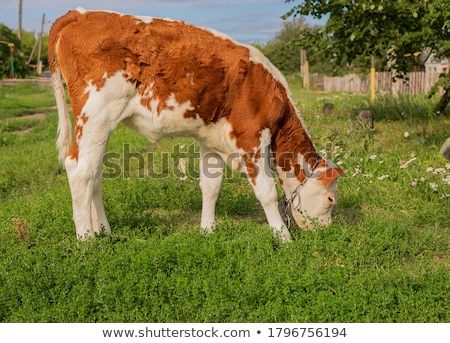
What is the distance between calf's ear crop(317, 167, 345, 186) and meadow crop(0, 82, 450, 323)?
504 millimetres

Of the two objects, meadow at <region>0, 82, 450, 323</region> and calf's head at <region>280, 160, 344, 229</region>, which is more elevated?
calf's head at <region>280, 160, 344, 229</region>

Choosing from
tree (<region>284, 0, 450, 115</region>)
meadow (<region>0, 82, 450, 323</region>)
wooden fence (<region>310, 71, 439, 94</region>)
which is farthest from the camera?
wooden fence (<region>310, 71, 439, 94</region>)

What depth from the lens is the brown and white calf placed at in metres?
5.49

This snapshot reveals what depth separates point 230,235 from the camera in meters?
6.02

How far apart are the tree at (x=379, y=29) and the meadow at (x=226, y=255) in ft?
8.77

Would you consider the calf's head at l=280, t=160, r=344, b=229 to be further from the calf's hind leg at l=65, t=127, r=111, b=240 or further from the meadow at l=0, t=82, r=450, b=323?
the calf's hind leg at l=65, t=127, r=111, b=240

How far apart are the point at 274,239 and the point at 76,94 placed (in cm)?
256

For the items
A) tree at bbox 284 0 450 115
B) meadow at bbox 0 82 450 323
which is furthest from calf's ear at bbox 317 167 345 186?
tree at bbox 284 0 450 115

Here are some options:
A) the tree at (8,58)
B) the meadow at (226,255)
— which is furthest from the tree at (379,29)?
the tree at (8,58)

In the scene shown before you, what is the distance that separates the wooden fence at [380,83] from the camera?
1125 inches

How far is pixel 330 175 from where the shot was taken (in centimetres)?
582
